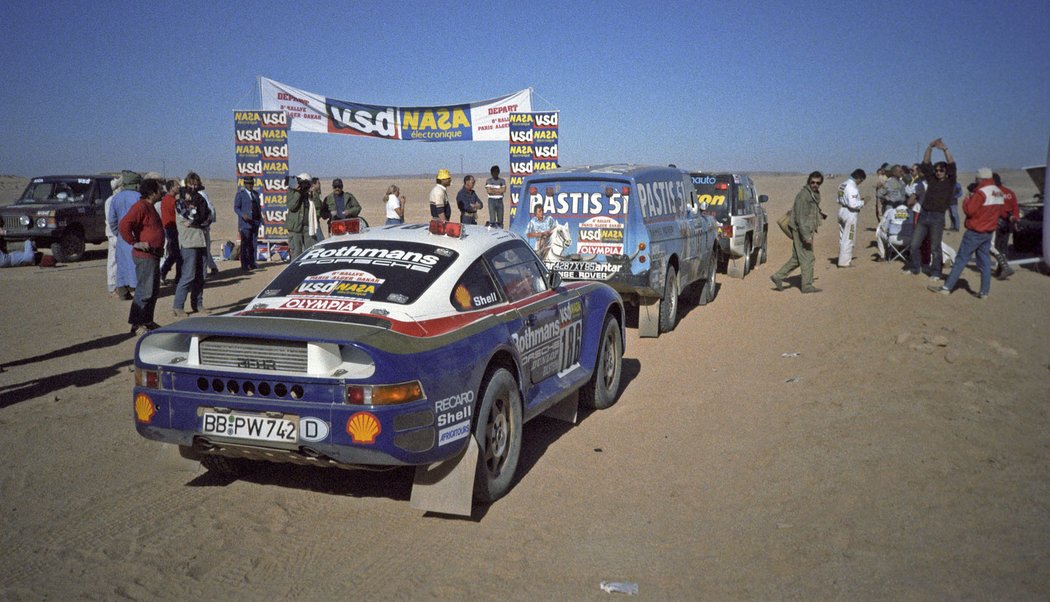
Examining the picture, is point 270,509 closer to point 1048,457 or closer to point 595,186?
point 1048,457

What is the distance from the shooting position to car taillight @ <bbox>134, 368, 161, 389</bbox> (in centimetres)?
454

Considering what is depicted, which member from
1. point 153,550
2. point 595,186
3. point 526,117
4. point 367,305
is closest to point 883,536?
point 367,305

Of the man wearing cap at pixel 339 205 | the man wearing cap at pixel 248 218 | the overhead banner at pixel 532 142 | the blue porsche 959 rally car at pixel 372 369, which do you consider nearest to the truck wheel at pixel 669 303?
the blue porsche 959 rally car at pixel 372 369

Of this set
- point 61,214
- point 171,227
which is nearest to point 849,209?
point 171,227

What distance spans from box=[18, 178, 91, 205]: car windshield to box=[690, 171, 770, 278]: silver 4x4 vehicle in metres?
14.6

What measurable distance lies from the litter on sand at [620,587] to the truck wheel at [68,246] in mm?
19250

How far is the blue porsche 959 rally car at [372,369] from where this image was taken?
4223mm

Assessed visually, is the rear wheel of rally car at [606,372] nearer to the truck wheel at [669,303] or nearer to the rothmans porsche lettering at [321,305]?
the rothmans porsche lettering at [321,305]

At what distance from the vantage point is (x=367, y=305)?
16.0ft

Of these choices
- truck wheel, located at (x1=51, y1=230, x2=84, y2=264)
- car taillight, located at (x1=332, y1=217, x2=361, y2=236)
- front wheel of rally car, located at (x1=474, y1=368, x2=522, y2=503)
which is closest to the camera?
front wheel of rally car, located at (x1=474, y1=368, x2=522, y2=503)

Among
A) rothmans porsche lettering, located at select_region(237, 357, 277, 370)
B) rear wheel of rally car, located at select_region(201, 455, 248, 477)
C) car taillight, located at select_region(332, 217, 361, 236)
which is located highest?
car taillight, located at select_region(332, 217, 361, 236)

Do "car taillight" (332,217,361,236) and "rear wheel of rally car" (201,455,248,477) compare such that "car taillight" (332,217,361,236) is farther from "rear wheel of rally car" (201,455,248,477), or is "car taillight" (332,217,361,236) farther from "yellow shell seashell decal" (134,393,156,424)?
"yellow shell seashell decal" (134,393,156,424)

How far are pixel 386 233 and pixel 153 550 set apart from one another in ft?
8.32

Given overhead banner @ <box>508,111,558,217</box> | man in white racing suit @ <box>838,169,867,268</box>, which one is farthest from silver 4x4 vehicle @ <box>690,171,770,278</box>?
overhead banner @ <box>508,111,558,217</box>
